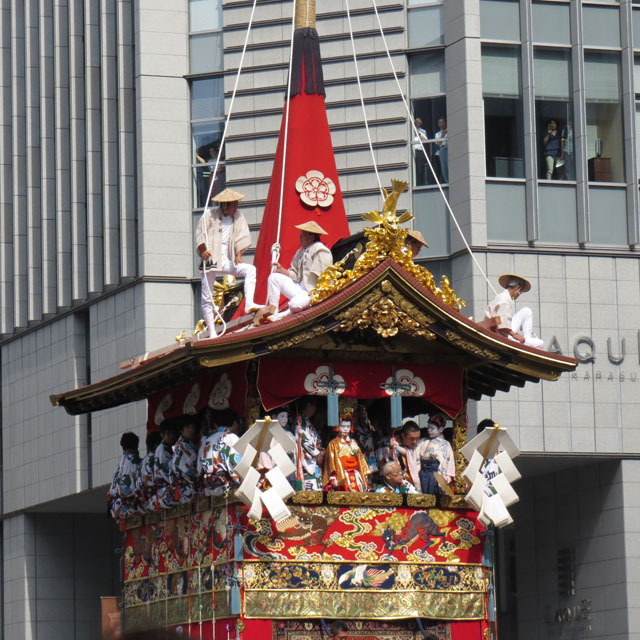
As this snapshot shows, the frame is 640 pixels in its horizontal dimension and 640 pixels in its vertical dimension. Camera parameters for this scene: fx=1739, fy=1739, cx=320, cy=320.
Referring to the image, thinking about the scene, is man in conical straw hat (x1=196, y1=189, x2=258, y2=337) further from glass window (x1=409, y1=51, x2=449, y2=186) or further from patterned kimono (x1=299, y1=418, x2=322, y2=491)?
glass window (x1=409, y1=51, x2=449, y2=186)

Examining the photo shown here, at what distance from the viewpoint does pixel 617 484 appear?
36969 mm

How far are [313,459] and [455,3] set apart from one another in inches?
800

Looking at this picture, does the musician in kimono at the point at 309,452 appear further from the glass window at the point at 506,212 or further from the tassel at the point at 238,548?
the glass window at the point at 506,212

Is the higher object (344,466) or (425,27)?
(425,27)

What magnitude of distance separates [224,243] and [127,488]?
10.6 ft

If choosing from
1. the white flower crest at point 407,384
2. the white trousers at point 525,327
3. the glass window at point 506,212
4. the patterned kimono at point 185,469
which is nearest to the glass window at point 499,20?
the glass window at point 506,212

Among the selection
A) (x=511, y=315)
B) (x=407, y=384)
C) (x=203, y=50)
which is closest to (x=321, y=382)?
(x=407, y=384)

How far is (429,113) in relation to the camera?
38.6 metres

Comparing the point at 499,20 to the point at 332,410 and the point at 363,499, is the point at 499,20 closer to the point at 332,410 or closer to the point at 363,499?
the point at 332,410

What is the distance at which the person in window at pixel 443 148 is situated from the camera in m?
38.0

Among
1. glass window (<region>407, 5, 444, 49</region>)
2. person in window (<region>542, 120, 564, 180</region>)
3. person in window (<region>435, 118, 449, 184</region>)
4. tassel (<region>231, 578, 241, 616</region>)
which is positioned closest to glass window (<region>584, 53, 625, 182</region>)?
person in window (<region>542, 120, 564, 180</region>)

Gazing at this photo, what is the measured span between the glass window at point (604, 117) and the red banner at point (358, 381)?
59.5ft

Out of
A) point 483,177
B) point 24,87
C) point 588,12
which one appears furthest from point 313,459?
point 24,87

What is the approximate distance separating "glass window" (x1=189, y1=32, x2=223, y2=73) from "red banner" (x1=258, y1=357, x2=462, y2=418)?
73.8 ft
